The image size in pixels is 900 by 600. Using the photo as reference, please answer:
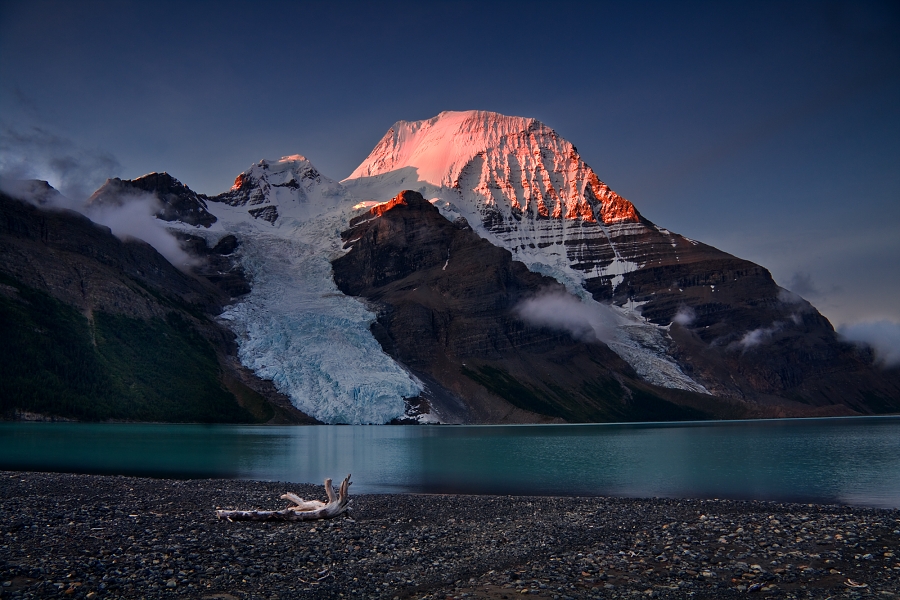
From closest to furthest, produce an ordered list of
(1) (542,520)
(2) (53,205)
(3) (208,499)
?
(1) (542,520) < (3) (208,499) < (2) (53,205)

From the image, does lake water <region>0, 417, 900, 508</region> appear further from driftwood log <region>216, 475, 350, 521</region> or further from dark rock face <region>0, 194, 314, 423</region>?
dark rock face <region>0, 194, 314, 423</region>

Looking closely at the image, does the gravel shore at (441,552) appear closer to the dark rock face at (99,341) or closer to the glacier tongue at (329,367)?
the dark rock face at (99,341)

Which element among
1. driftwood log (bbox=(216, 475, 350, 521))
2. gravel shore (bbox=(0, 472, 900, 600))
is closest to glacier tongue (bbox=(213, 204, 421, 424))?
gravel shore (bbox=(0, 472, 900, 600))

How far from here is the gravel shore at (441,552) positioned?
18.1m

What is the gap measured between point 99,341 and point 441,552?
153 m

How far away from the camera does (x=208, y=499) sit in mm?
34875

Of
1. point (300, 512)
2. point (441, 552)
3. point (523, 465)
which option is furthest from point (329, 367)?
point (441, 552)

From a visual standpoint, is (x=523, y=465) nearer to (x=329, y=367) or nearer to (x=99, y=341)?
(x=329, y=367)

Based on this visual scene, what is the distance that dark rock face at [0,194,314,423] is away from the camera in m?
138

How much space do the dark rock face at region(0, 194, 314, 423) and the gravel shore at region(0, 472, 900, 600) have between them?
11825cm

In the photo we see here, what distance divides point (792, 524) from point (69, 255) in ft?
616

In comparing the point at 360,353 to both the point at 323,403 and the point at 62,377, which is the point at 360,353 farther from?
the point at 62,377

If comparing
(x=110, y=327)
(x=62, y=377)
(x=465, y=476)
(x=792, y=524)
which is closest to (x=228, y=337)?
→ (x=110, y=327)

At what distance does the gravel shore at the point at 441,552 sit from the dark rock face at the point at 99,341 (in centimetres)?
11825
